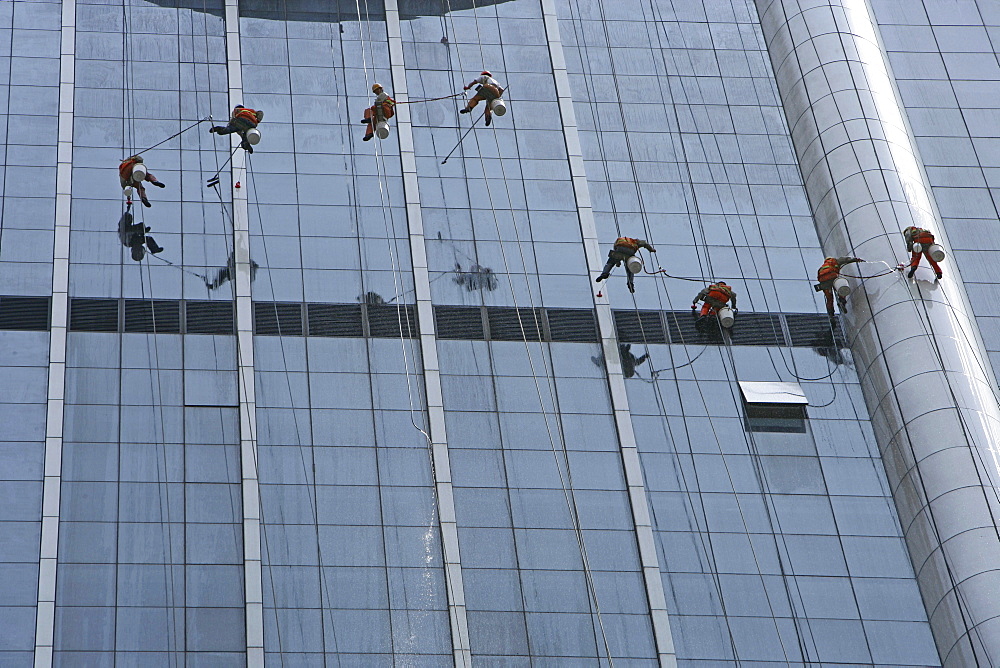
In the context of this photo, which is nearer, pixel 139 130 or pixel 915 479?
pixel 915 479

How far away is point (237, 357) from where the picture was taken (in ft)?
108

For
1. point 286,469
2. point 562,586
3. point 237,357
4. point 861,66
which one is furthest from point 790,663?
point 861,66

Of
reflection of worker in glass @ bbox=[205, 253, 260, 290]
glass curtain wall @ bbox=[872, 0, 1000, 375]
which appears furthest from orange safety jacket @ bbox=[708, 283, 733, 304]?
reflection of worker in glass @ bbox=[205, 253, 260, 290]

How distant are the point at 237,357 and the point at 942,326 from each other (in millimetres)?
15417

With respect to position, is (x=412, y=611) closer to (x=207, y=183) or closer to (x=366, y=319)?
(x=366, y=319)

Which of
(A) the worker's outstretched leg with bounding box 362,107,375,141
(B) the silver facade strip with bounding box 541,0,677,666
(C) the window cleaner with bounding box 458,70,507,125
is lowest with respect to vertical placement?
(B) the silver facade strip with bounding box 541,0,677,666

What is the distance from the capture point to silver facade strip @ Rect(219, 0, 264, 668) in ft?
97.5

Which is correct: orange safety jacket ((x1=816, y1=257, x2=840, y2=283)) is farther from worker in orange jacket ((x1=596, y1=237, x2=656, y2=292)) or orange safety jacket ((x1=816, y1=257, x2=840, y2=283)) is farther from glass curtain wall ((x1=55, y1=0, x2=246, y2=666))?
glass curtain wall ((x1=55, y1=0, x2=246, y2=666))

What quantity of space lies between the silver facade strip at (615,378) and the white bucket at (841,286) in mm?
5025

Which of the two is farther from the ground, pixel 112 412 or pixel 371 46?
pixel 371 46

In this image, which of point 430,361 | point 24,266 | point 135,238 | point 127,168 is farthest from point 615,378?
point 24,266

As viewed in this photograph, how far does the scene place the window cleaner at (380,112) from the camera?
1383 inches

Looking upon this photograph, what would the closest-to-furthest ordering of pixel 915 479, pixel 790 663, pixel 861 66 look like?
pixel 790 663 < pixel 915 479 < pixel 861 66

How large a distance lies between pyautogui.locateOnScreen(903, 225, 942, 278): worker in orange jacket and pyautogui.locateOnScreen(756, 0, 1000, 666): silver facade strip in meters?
0.38
